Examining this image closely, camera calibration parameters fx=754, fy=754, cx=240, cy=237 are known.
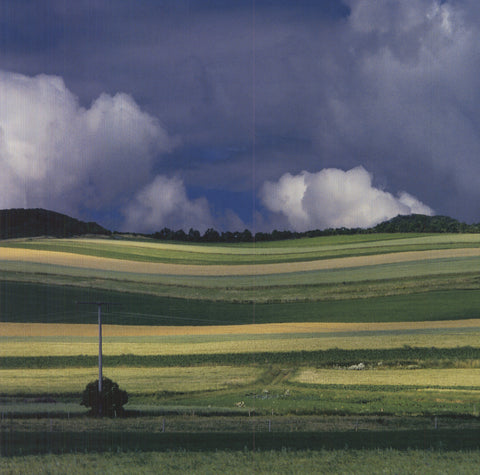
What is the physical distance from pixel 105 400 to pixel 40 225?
88.2 meters

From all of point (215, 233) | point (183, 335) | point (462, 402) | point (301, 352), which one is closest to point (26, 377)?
point (183, 335)

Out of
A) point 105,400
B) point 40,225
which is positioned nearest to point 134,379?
point 105,400

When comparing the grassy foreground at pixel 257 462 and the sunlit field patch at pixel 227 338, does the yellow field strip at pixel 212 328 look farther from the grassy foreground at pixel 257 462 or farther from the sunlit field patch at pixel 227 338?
the grassy foreground at pixel 257 462

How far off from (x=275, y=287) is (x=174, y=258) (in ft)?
80.7

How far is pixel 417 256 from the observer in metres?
93.1

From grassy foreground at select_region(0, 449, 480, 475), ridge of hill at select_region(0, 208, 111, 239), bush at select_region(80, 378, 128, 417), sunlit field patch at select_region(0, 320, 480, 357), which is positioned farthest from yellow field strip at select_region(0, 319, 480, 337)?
ridge of hill at select_region(0, 208, 111, 239)

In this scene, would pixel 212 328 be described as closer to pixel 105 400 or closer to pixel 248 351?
pixel 248 351

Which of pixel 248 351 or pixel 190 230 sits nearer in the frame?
pixel 248 351

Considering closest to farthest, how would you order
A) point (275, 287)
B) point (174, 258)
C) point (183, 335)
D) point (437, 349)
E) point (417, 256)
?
1. point (437, 349)
2. point (183, 335)
3. point (275, 287)
4. point (417, 256)
5. point (174, 258)

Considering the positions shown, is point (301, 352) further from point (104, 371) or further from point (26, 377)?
point (26, 377)

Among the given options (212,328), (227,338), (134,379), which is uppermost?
(212,328)

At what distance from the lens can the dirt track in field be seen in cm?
9069

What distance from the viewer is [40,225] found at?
126m

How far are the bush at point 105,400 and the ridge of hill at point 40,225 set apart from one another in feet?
262
